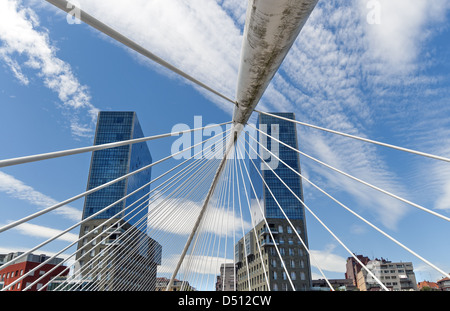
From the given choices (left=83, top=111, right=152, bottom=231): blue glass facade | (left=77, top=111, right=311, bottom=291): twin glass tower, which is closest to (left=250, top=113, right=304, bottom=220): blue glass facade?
(left=77, top=111, right=311, bottom=291): twin glass tower

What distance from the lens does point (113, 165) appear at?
73.8m

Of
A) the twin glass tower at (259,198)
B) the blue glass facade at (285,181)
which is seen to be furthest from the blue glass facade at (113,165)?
the blue glass facade at (285,181)

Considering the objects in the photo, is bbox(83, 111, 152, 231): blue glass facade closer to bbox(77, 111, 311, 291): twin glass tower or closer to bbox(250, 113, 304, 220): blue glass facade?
bbox(77, 111, 311, 291): twin glass tower

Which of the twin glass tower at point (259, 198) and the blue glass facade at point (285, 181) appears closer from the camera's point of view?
the twin glass tower at point (259, 198)

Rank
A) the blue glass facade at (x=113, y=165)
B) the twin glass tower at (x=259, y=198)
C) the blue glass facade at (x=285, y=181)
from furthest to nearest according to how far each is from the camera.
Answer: the blue glass facade at (x=285, y=181) < the blue glass facade at (x=113, y=165) < the twin glass tower at (x=259, y=198)

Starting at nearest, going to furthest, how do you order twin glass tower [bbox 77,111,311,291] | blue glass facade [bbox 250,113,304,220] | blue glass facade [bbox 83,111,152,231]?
twin glass tower [bbox 77,111,311,291]
blue glass facade [bbox 83,111,152,231]
blue glass facade [bbox 250,113,304,220]

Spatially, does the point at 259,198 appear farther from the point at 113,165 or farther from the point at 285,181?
the point at 113,165

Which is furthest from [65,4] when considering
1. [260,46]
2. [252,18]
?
[260,46]

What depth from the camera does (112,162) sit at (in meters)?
73.8

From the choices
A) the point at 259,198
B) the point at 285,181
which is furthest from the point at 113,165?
the point at 285,181

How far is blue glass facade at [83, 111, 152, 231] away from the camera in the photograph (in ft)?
231

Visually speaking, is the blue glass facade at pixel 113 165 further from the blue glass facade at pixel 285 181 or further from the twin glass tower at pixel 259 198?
the blue glass facade at pixel 285 181

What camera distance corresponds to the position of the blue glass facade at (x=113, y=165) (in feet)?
231

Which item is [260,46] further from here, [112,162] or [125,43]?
[112,162]
